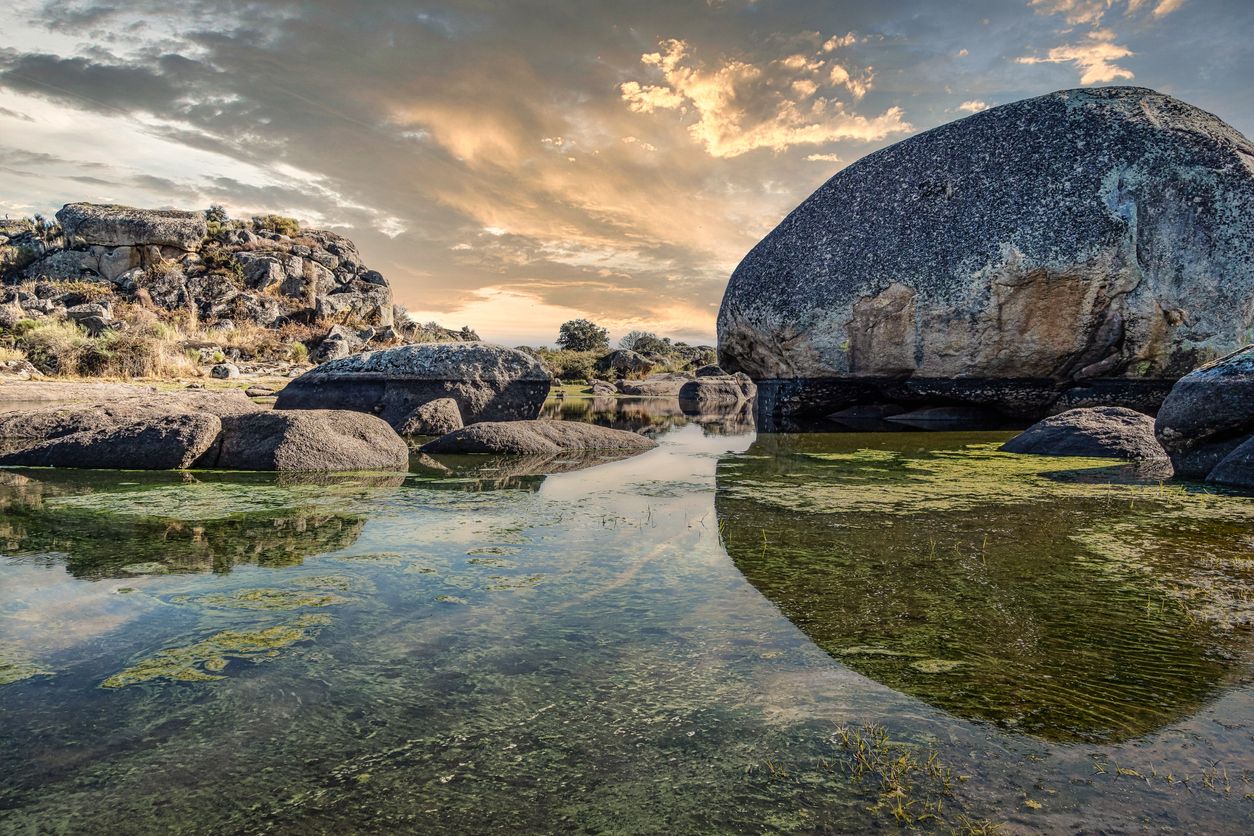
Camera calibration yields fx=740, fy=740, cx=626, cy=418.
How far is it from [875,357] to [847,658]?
316 inches

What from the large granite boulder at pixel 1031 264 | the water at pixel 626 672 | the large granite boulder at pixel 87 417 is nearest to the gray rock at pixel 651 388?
the large granite boulder at pixel 1031 264

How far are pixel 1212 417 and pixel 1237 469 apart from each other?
2.05 ft

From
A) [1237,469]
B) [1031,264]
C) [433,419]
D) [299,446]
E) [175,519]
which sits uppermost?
[1031,264]

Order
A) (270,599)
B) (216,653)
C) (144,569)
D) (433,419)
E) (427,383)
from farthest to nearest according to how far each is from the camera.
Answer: (427,383), (433,419), (144,569), (270,599), (216,653)

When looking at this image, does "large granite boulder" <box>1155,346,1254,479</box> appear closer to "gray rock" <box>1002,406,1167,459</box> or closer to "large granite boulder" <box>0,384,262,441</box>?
"gray rock" <box>1002,406,1167,459</box>

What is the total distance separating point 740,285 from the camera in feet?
35.6

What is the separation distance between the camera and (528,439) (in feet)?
24.2

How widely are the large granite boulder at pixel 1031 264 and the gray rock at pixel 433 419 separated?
440 centimetres

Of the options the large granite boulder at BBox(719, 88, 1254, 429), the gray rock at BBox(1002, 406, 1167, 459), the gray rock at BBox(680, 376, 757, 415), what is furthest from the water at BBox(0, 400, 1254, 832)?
the gray rock at BBox(680, 376, 757, 415)

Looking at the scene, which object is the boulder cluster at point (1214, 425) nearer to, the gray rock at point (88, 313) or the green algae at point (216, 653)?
the green algae at point (216, 653)

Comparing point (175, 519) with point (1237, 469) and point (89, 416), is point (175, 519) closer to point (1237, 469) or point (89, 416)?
point (89, 416)

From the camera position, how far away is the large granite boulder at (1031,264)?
8.55 meters

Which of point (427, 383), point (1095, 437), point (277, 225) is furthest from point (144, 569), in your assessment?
point (277, 225)

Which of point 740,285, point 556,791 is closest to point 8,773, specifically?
point 556,791
